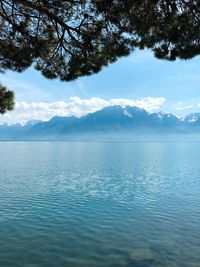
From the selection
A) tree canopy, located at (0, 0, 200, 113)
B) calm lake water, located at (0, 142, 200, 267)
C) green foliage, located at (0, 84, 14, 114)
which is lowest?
calm lake water, located at (0, 142, 200, 267)

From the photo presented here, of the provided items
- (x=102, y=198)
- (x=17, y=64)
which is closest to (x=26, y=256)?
(x=17, y=64)

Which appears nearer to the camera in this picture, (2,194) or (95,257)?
(95,257)

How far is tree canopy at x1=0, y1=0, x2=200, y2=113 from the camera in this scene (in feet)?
41.1

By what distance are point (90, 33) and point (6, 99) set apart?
4.52 m

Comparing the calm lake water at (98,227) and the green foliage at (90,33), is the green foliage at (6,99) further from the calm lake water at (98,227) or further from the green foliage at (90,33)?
the calm lake water at (98,227)

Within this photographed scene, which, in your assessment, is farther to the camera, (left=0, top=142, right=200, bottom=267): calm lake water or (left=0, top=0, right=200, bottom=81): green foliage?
(left=0, top=142, right=200, bottom=267): calm lake water

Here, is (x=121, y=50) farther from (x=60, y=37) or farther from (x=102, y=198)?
(x=102, y=198)

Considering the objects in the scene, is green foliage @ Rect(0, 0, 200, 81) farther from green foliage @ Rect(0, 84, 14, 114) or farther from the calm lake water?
the calm lake water

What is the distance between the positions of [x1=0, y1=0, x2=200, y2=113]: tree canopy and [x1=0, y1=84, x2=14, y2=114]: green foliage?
207 centimetres

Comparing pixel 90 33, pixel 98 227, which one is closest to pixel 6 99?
pixel 90 33

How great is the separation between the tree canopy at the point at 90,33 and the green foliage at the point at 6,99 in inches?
81.5

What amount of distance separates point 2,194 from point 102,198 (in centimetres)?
1186

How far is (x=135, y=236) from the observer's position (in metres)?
24.6

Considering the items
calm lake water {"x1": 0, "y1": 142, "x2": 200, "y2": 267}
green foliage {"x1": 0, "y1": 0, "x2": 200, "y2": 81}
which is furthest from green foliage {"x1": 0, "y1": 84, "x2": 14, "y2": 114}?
calm lake water {"x1": 0, "y1": 142, "x2": 200, "y2": 267}
